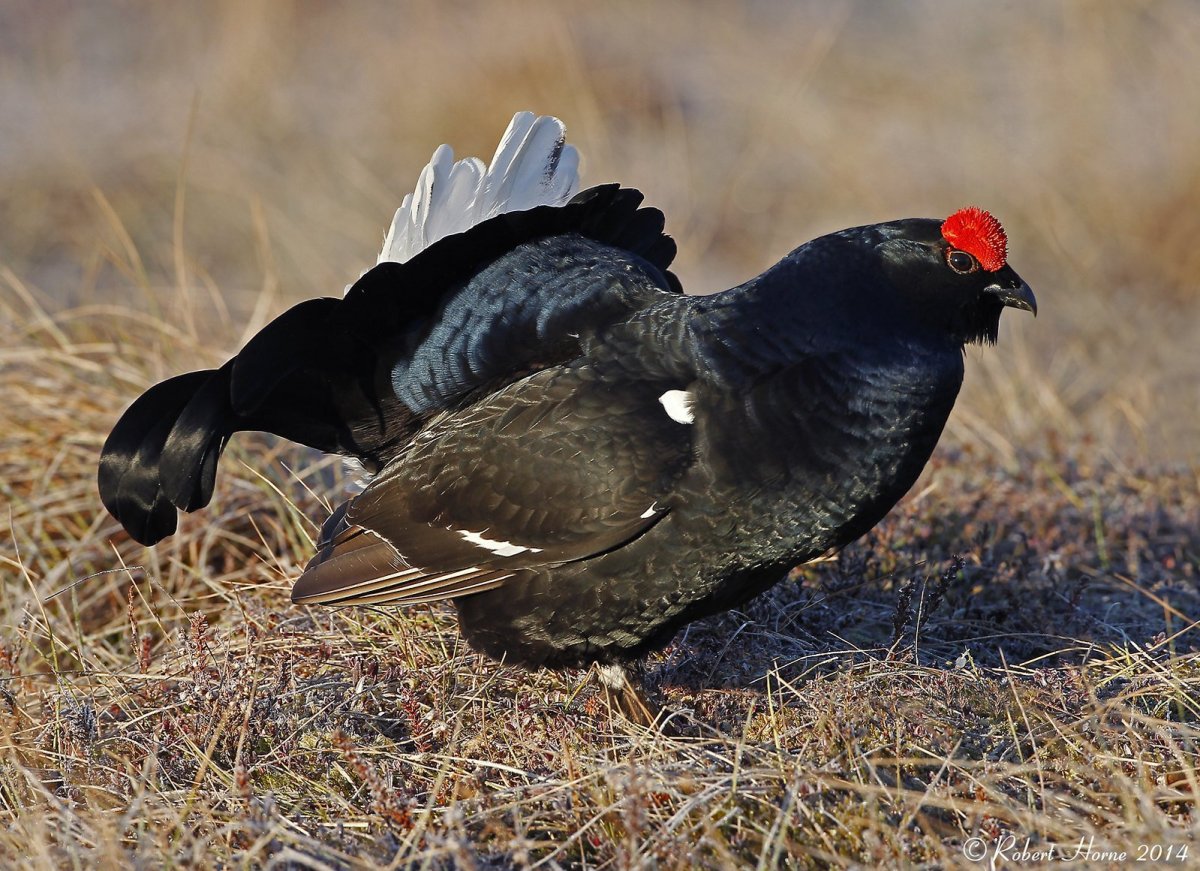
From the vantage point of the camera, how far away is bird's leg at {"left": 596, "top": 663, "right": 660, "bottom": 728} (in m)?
3.25

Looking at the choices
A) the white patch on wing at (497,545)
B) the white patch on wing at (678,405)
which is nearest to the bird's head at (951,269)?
the white patch on wing at (678,405)

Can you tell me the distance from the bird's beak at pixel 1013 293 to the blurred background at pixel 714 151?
2.12m

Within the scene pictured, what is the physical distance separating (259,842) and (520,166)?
2095 millimetres

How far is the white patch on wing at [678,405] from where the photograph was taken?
2.95 metres

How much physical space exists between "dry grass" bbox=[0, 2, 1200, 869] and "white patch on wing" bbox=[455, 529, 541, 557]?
0.42 metres

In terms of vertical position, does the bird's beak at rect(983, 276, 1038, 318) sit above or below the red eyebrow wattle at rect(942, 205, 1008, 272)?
below

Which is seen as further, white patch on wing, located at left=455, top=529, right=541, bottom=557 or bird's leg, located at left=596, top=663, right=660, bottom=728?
bird's leg, located at left=596, top=663, right=660, bottom=728

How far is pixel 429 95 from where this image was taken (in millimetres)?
9500

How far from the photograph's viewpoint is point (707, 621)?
3.71 m

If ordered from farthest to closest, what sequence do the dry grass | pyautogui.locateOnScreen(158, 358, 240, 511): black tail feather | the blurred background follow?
the blurred background < pyautogui.locateOnScreen(158, 358, 240, 511): black tail feather < the dry grass

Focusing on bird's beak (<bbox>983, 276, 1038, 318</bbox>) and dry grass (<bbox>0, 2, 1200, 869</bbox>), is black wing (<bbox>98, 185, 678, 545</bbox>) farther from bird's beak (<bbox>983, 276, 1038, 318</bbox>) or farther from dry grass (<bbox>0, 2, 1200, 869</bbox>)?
bird's beak (<bbox>983, 276, 1038, 318</bbox>)

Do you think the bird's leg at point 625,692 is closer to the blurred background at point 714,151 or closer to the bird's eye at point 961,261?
the bird's eye at point 961,261

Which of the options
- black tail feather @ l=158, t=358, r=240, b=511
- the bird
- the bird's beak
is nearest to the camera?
the bird

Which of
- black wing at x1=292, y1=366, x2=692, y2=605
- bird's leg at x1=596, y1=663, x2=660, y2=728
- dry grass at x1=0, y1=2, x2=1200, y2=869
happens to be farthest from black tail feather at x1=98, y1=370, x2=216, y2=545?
bird's leg at x1=596, y1=663, x2=660, y2=728
